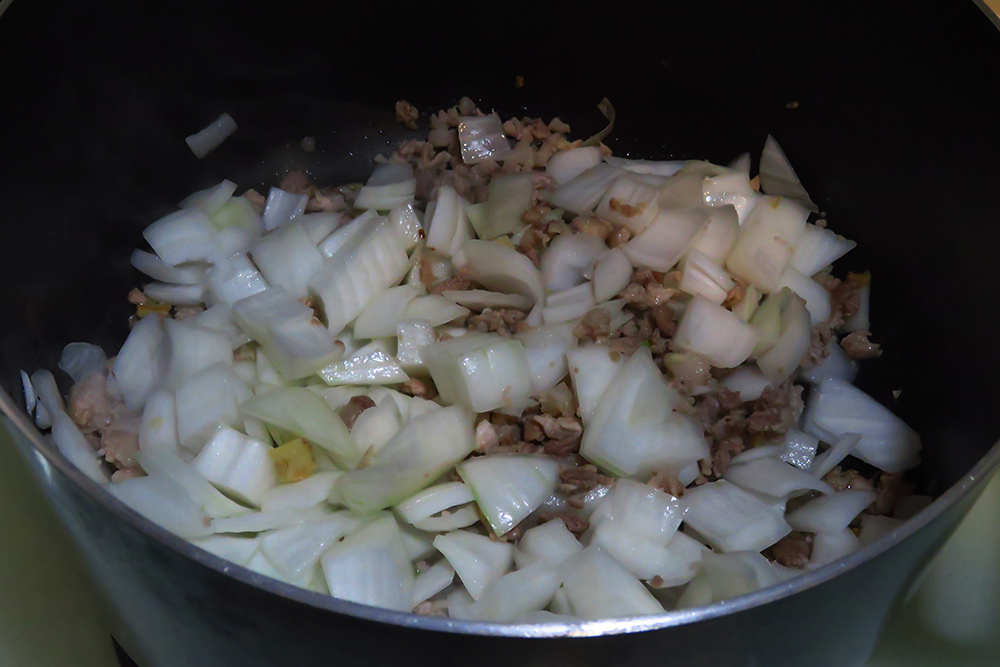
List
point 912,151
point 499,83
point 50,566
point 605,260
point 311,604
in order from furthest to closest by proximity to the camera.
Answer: point 499,83
point 605,260
point 912,151
point 50,566
point 311,604

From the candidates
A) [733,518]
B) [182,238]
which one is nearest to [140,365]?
[182,238]

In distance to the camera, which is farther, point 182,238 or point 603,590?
point 182,238

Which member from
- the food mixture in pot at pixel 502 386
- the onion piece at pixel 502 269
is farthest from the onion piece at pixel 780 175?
the onion piece at pixel 502 269

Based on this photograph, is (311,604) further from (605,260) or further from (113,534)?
(605,260)

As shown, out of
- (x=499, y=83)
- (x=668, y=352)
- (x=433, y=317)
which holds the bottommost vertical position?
(x=668, y=352)

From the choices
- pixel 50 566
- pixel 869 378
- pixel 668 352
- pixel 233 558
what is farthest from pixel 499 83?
pixel 50 566

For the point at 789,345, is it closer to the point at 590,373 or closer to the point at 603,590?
the point at 590,373

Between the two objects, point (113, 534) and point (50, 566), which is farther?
point (50, 566)

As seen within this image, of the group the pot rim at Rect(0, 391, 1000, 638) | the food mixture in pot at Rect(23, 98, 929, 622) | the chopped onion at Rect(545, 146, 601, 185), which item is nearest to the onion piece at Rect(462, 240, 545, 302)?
the food mixture in pot at Rect(23, 98, 929, 622)

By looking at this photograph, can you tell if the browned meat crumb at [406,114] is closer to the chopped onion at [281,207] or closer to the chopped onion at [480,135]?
the chopped onion at [480,135]
